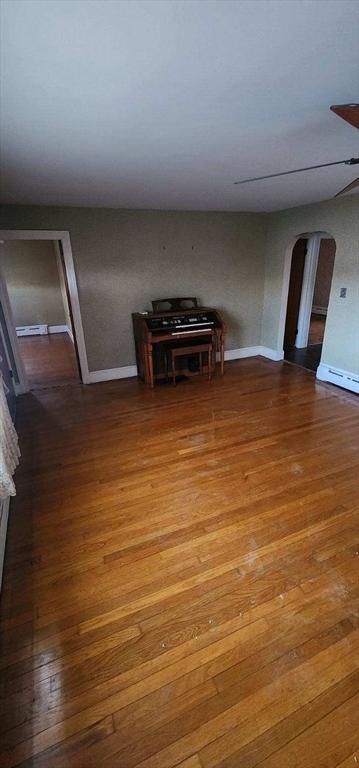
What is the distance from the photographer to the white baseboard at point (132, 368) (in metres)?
4.36

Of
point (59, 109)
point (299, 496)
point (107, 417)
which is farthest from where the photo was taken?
point (107, 417)

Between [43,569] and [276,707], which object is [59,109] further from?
[276,707]

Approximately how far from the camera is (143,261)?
416 centimetres

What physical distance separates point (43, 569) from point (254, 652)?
1.14 metres

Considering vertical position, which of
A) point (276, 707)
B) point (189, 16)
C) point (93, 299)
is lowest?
point (276, 707)

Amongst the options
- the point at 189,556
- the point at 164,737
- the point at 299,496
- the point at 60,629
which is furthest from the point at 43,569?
the point at 299,496

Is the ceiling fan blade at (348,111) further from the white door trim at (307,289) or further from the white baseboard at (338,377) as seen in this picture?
the white door trim at (307,289)

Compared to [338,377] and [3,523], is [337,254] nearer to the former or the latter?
[338,377]

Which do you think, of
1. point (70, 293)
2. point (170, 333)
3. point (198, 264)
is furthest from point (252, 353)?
point (70, 293)

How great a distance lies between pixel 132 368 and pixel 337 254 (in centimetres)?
295

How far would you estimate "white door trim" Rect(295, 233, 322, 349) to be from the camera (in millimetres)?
5152

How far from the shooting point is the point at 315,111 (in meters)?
1.50

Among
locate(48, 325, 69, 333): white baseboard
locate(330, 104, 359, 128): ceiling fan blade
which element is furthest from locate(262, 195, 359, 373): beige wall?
locate(48, 325, 69, 333): white baseboard

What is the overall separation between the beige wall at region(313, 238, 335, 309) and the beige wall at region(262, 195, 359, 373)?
400cm
